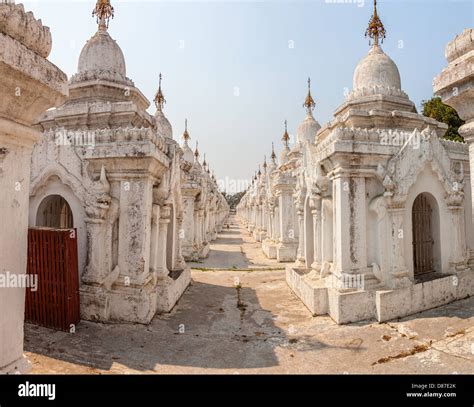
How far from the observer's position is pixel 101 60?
9195mm

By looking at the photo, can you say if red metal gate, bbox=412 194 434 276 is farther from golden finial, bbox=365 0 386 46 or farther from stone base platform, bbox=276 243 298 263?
stone base platform, bbox=276 243 298 263

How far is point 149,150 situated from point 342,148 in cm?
425

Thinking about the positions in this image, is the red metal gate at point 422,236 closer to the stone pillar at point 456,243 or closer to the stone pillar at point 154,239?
the stone pillar at point 456,243

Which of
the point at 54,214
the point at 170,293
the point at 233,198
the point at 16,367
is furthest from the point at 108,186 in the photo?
the point at 233,198

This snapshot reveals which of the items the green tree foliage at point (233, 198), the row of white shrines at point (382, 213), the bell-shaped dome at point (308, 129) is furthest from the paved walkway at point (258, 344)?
the green tree foliage at point (233, 198)

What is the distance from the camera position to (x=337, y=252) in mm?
7754

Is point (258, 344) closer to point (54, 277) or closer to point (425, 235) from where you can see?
point (54, 277)

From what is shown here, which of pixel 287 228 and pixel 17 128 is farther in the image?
pixel 287 228

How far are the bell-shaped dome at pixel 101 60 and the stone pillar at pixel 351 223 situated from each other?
674 cm

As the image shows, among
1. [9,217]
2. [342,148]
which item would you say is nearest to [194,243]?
[342,148]

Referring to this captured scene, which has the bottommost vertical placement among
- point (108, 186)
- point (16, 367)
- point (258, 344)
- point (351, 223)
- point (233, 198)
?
point (258, 344)

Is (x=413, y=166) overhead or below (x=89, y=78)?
below

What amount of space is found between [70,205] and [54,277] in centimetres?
169
